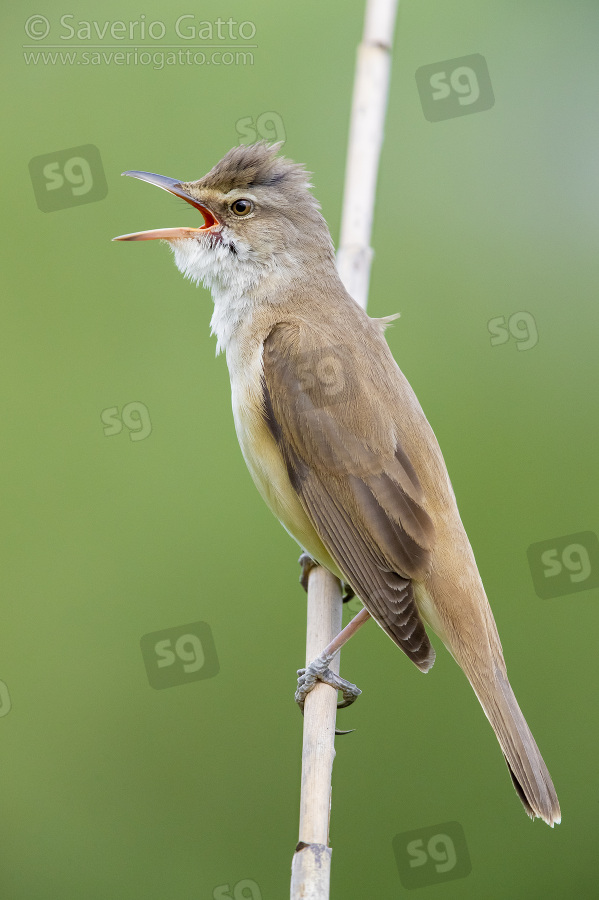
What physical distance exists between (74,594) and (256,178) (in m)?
2.37

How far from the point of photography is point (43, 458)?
188 inches
